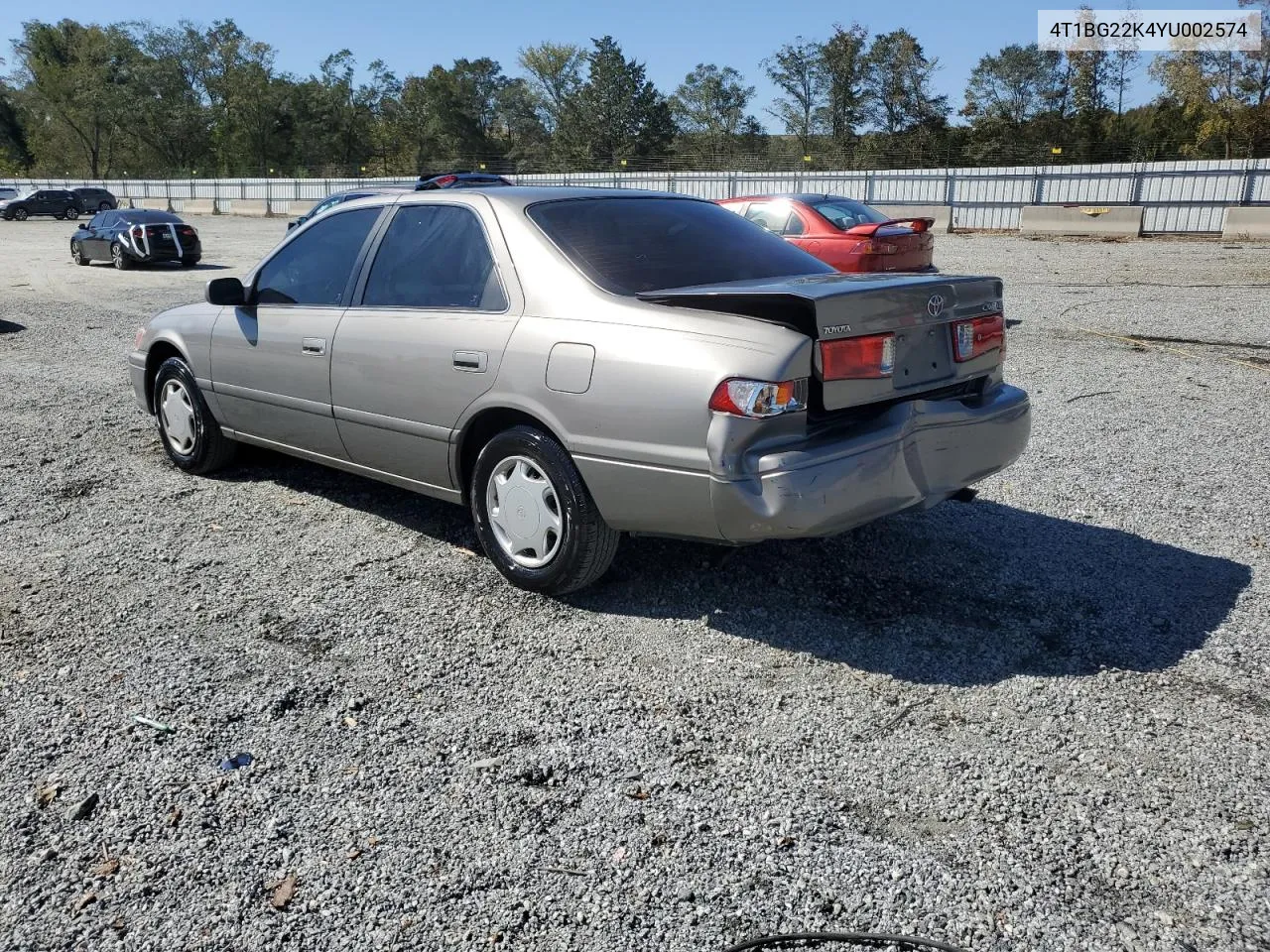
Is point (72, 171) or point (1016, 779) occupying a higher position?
point (72, 171)

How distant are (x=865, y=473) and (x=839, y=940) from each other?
1582 millimetres

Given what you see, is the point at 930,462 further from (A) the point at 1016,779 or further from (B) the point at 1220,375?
(B) the point at 1220,375

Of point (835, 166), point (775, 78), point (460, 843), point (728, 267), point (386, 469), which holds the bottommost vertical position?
point (460, 843)

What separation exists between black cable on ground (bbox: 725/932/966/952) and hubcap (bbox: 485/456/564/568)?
1.86 metres

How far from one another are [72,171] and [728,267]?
96414 millimetres

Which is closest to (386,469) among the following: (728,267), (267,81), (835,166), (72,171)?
(728,267)

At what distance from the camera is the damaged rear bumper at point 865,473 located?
3193mm

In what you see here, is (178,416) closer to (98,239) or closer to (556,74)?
(98,239)

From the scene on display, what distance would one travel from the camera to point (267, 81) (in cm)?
7988

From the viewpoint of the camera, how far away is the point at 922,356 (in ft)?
11.9

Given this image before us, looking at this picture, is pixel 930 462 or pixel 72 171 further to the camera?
pixel 72 171

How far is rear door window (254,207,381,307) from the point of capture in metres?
4.67

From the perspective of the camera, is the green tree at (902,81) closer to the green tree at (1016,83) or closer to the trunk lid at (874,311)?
the green tree at (1016,83)

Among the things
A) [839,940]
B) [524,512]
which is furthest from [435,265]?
[839,940]
